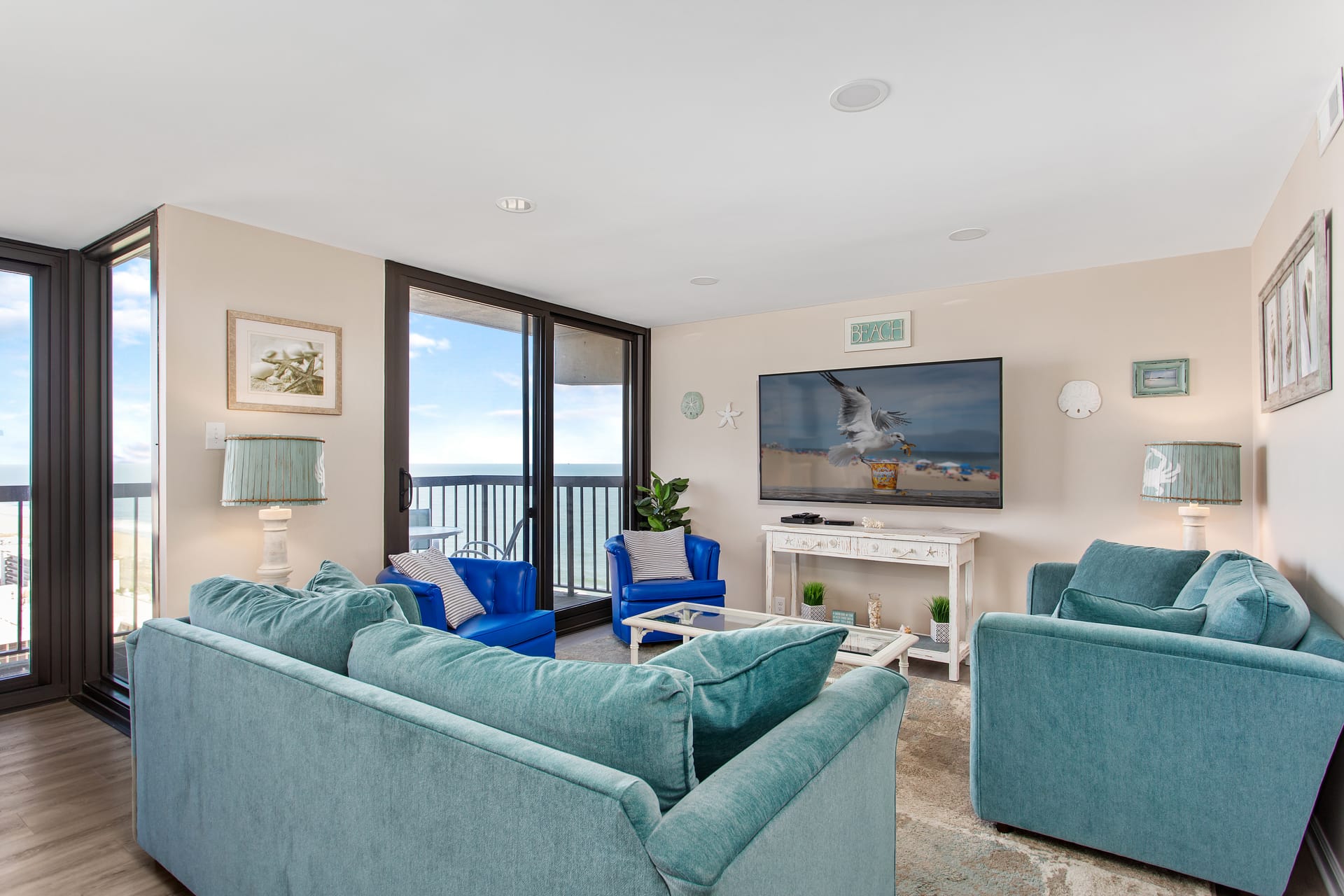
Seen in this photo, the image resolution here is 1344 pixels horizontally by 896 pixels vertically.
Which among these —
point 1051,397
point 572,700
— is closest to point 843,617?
point 1051,397

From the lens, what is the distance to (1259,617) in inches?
76.9

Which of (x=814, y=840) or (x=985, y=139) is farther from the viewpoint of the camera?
(x=985, y=139)

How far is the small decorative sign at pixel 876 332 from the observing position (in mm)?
4715

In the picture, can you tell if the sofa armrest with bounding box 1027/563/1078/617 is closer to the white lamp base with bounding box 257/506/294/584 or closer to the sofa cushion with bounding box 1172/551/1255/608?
the sofa cushion with bounding box 1172/551/1255/608

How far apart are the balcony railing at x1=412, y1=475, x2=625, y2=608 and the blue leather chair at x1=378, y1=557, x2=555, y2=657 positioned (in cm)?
62

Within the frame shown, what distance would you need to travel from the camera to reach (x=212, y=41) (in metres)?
1.91

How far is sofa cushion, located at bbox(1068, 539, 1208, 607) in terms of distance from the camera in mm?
2930

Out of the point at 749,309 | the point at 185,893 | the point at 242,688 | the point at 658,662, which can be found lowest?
the point at 185,893

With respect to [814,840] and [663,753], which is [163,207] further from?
[814,840]

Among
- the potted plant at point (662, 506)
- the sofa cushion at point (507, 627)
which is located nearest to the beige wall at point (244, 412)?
the sofa cushion at point (507, 627)

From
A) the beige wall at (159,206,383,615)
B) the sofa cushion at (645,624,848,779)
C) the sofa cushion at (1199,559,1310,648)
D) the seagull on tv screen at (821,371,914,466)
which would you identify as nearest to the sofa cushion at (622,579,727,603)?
the seagull on tv screen at (821,371,914,466)

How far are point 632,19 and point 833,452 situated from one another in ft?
11.5

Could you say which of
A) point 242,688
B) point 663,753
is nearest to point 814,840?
point 663,753

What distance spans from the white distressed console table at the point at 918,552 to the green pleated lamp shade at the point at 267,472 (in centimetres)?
286
